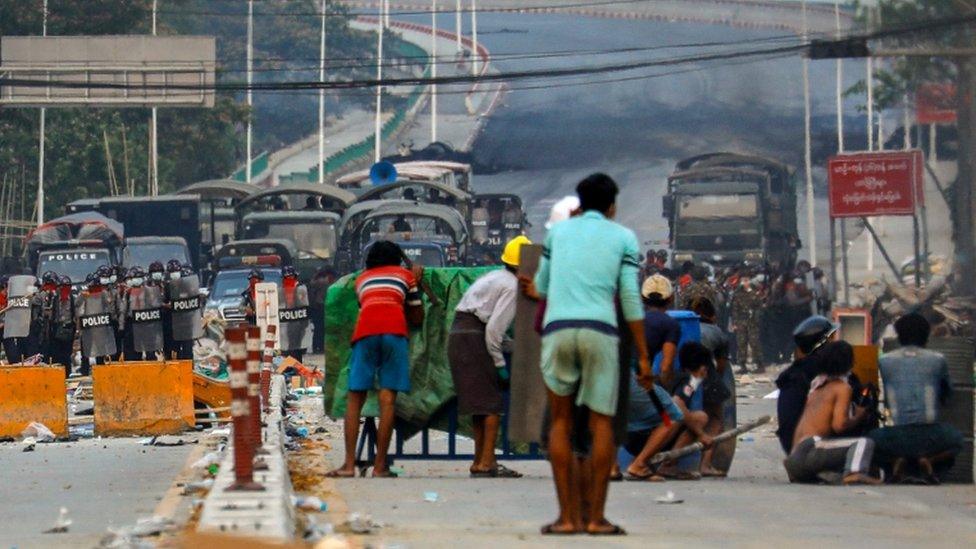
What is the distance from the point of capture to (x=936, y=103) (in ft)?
148

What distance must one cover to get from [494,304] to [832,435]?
93.1 inches

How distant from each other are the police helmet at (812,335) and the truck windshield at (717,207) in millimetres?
34735

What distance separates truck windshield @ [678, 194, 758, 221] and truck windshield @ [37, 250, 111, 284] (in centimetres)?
1461

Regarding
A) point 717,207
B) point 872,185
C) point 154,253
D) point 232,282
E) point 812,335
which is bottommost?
point 812,335

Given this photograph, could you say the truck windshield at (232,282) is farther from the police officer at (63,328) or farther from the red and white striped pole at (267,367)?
the red and white striped pole at (267,367)

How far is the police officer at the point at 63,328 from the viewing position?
1172 inches

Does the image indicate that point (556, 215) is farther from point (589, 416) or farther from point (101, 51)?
point (101, 51)

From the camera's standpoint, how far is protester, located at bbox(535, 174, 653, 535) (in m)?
9.70

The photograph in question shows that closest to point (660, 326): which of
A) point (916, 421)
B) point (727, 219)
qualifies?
point (916, 421)

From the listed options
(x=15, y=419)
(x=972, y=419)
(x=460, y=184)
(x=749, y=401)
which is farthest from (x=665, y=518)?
(x=460, y=184)

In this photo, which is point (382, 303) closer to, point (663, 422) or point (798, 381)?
point (663, 422)

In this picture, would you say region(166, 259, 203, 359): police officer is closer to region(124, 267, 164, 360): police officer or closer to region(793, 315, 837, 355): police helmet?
region(124, 267, 164, 360): police officer

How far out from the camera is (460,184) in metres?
56.9

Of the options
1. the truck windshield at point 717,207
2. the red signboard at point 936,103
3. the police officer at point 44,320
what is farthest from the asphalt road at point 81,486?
the truck windshield at point 717,207
